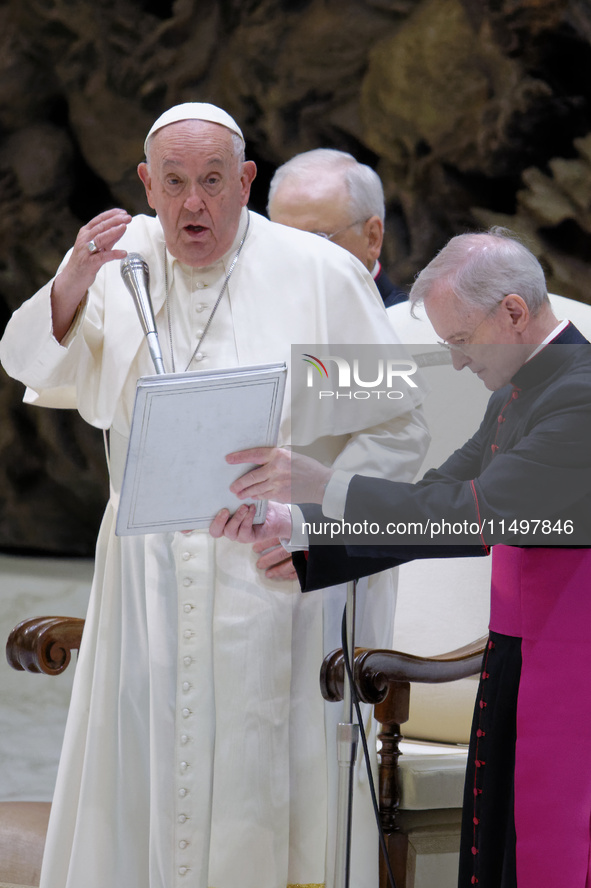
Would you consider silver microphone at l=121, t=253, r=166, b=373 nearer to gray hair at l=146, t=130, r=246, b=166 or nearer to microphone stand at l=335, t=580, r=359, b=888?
gray hair at l=146, t=130, r=246, b=166

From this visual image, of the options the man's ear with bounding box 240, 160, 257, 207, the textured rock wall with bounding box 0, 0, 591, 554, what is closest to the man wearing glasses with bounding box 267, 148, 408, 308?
the man's ear with bounding box 240, 160, 257, 207

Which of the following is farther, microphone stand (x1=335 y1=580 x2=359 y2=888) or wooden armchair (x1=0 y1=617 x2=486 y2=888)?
wooden armchair (x1=0 y1=617 x2=486 y2=888)

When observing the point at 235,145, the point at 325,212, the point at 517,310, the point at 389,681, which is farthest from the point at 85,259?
the point at 325,212

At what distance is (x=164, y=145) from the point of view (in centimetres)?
254

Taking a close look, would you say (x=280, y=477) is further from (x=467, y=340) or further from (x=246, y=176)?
(x=246, y=176)

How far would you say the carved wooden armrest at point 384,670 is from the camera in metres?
2.39

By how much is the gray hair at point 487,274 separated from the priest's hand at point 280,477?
1.33 feet

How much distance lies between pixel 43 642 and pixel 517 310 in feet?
4.56

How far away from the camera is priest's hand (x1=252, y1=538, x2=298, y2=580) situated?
2.48 m

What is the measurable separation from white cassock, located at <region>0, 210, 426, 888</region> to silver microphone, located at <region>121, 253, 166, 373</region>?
180mm

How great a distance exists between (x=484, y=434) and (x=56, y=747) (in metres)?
4.23

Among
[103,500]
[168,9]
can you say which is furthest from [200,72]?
[103,500]

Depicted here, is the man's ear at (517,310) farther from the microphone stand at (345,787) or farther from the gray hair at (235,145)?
the gray hair at (235,145)

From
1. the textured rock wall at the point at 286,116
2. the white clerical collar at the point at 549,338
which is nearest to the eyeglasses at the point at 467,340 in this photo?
the white clerical collar at the point at 549,338
